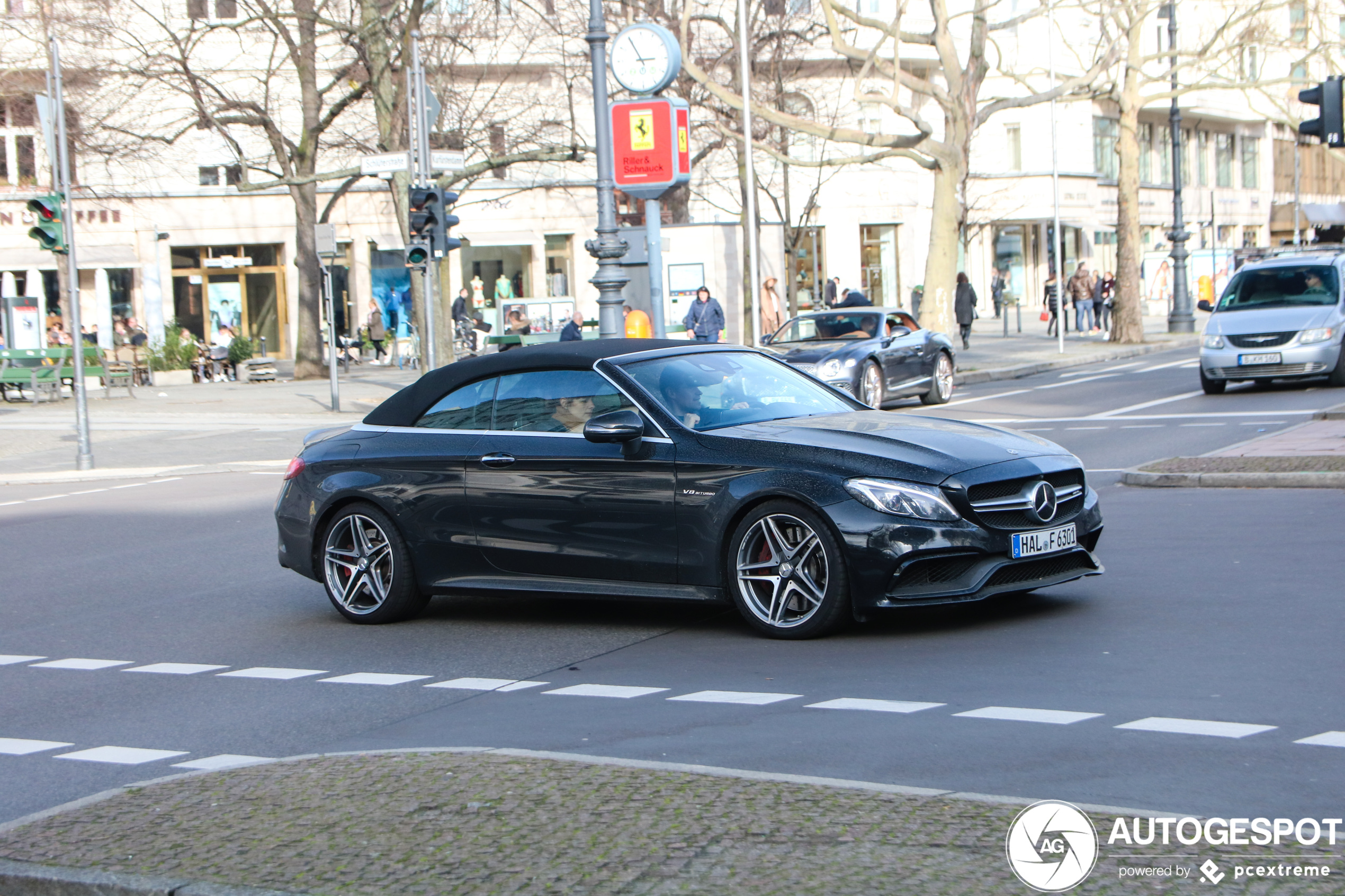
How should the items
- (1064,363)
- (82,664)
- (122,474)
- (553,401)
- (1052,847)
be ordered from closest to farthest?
(1052,847), (82,664), (553,401), (122,474), (1064,363)

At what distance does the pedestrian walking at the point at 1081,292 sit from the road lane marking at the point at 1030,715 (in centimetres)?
4294

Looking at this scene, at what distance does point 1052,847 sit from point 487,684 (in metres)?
3.74

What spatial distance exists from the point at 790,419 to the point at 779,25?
33.4 m

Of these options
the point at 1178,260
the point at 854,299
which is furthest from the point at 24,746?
the point at 1178,260

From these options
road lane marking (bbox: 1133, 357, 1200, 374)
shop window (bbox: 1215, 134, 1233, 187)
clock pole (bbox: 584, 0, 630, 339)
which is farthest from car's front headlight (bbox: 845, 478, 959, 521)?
shop window (bbox: 1215, 134, 1233, 187)

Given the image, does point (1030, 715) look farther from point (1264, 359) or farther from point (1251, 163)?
point (1251, 163)

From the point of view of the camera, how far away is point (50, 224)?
70.3 feet

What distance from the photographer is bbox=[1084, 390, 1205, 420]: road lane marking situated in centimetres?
2094

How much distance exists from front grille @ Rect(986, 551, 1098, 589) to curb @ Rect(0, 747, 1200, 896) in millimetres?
2637

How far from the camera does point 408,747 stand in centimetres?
614

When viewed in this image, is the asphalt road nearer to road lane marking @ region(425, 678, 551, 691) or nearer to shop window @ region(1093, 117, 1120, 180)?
road lane marking @ region(425, 678, 551, 691)

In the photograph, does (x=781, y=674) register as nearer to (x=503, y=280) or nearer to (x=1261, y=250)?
(x=1261, y=250)

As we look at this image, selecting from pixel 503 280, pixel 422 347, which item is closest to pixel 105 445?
pixel 422 347

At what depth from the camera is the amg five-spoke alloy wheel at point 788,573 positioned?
7734mm
